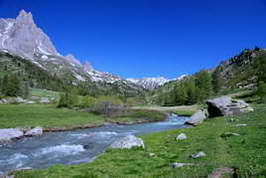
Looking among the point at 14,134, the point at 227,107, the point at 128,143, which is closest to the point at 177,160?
the point at 128,143

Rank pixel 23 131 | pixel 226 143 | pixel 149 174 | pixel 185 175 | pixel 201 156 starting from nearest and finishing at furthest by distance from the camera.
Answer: pixel 185 175
pixel 149 174
pixel 201 156
pixel 226 143
pixel 23 131

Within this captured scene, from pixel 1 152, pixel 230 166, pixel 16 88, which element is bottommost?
pixel 1 152

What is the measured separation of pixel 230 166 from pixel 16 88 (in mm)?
161274

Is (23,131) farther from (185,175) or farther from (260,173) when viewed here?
(260,173)

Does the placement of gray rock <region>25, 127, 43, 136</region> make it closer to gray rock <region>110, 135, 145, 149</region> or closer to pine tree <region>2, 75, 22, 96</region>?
gray rock <region>110, 135, 145, 149</region>

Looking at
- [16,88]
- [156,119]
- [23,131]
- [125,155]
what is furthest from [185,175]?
[16,88]

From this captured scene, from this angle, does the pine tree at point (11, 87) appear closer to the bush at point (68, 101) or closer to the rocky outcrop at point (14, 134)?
the bush at point (68, 101)

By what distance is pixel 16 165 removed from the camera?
21422 millimetres

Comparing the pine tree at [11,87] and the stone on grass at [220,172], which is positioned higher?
the pine tree at [11,87]

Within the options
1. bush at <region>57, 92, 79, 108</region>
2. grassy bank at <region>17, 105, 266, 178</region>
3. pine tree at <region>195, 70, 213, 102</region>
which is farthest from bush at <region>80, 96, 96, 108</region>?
grassy bank at <region>17, 105, 266, 178</region>

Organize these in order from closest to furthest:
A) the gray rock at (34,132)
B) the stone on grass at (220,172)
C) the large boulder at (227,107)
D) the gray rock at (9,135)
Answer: the stone on grass at (220,172)
the gray rock at (9,135)
the gray rock at (34,132)
the large boulder at (227,107)

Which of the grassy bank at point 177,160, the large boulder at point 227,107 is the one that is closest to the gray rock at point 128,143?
the grassy bank at point 177,160

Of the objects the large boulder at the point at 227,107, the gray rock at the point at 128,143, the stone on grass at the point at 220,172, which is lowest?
the gray rock at the point at 128,143

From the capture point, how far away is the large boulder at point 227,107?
48.4 m
